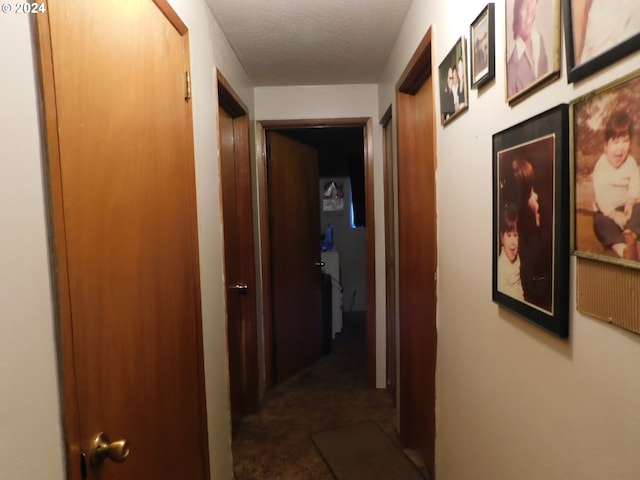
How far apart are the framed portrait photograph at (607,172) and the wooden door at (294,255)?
2390mm

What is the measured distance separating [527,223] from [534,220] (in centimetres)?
3

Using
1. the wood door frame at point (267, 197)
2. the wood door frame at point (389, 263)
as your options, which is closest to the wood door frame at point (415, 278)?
the wood door frame at point (389, 263)

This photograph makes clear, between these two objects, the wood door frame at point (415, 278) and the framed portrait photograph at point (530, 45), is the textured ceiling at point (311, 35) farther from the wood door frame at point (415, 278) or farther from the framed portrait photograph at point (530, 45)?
the framed portrait photograph at point (530, 45)

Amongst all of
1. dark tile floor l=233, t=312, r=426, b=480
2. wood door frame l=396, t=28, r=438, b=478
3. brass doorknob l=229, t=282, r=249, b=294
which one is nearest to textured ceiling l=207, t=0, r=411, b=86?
wood door frame l=396, t=28, r=438, b=478

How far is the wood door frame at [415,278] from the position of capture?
171cm

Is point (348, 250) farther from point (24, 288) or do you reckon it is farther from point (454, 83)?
point (24, 288)

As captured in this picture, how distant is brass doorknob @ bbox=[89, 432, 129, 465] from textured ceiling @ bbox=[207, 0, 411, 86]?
5.53ft

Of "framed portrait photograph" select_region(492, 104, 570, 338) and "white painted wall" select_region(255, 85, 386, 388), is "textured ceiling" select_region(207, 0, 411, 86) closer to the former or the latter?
"white painted wall" select_region(255, 85, 386, 388)

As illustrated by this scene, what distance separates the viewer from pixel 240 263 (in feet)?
8.27

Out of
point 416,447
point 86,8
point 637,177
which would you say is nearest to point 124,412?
point 86,8

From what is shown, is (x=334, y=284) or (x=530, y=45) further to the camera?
(x=334, y=284)

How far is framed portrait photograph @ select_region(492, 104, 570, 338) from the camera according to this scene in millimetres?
720

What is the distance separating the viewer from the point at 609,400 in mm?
621

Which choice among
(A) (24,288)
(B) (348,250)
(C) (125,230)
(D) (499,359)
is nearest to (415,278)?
(D) (499,359)
